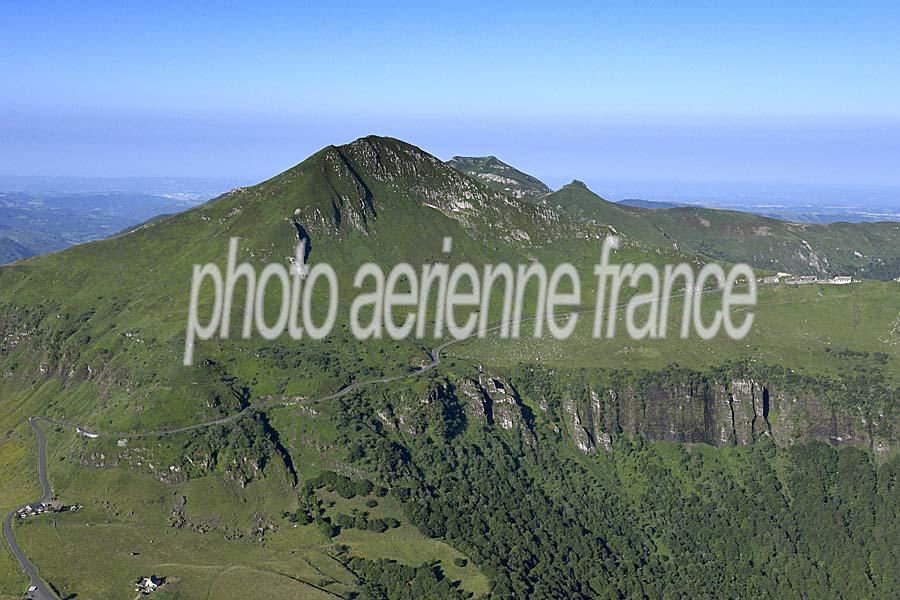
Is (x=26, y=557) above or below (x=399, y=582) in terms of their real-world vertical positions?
above

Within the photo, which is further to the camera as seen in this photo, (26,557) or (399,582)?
(399,582)

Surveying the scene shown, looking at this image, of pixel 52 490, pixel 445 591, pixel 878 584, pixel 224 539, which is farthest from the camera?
pixel 878 584

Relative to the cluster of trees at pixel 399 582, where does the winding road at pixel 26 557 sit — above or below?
above

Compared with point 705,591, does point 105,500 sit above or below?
above

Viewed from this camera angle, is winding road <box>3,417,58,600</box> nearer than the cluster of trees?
Yes

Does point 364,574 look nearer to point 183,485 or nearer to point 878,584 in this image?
point 183,485

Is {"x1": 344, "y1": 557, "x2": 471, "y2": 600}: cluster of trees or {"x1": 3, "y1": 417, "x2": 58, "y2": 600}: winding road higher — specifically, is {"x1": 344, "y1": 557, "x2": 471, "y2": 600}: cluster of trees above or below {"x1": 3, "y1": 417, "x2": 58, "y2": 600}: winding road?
below

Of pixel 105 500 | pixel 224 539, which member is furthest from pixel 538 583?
pixel 105 500

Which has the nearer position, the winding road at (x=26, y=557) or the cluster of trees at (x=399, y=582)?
the winding road at (x=26, y=557)

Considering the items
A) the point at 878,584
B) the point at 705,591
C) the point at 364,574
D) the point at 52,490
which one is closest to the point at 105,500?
the point at 52,490

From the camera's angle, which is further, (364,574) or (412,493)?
(412,493)

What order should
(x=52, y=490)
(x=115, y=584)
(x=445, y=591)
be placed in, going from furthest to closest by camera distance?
1. (x=52, y=490)
2. (x=445, y=591)
3. (x=115, y=584)
